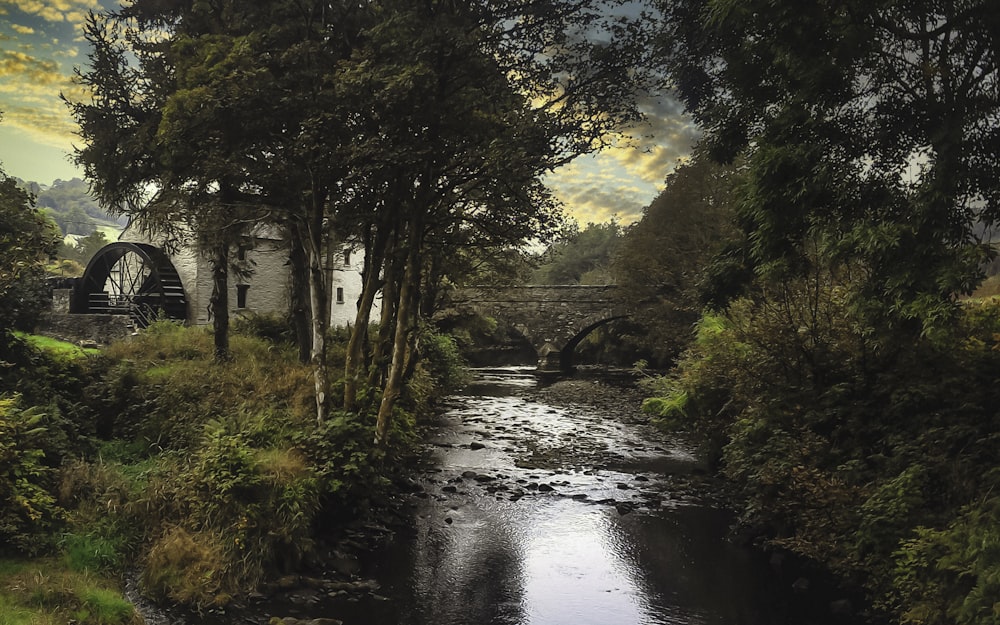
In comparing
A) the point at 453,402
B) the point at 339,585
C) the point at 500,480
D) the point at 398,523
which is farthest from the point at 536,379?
the point at 339,585

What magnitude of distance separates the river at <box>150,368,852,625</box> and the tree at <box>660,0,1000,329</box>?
172 inches

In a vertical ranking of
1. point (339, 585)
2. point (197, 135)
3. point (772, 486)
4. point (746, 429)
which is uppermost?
point (197, 135)

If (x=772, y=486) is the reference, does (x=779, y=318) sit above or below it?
above

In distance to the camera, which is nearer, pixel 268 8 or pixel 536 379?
pixel 268 8

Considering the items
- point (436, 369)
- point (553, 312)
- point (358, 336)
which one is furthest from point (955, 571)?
point (553, 312)

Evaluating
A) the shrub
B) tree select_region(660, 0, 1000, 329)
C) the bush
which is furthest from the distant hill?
tree select_region(660, 0, 1000, 329)

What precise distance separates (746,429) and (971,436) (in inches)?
127

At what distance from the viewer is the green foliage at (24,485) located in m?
7.43

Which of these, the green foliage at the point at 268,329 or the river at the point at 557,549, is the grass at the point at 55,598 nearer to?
the river at the point at 557,549

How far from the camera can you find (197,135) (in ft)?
37.7

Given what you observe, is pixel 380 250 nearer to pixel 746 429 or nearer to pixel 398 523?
pixel 398 523

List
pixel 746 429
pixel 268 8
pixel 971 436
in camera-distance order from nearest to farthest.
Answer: pixel 971 436
pixel 746 429
pixel 268 8

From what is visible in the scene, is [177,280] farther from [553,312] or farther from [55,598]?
[55,598]

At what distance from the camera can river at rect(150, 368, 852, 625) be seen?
26.1 ft
